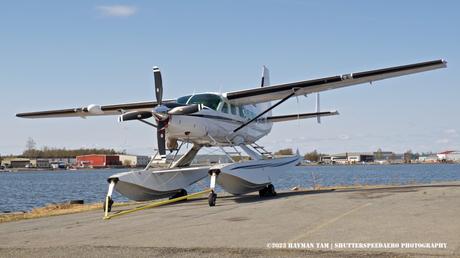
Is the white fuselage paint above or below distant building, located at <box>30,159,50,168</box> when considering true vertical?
below

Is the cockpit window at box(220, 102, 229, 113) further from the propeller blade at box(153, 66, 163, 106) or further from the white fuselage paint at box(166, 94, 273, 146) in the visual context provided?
the propeller blade at box(153, 66, 163, 106)

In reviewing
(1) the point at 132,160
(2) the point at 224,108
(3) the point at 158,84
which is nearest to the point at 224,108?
(2) the point at 224,108

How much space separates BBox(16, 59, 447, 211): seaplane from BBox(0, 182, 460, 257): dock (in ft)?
9.75

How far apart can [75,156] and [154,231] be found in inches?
7342

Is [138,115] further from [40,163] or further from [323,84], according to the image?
[40,163]

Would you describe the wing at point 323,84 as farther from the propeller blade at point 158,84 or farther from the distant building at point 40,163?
the distant building at point 40,163

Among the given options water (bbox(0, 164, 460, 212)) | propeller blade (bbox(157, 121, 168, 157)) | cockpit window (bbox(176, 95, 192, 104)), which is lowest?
water (bbox(0, 164, 460, 212))

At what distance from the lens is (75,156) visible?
189 meters

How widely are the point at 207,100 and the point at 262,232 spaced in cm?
1012

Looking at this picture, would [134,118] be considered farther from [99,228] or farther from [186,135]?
[99,228]

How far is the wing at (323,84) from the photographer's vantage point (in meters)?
18.4

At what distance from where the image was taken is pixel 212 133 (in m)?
19.2

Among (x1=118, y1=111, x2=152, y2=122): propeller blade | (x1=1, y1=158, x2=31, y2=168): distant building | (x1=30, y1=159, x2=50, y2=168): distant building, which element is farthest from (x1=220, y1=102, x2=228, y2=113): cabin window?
(x1=1, y1=158, x2=31, y2=168): distant building

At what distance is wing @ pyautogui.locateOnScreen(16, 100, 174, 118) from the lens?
21.6m
